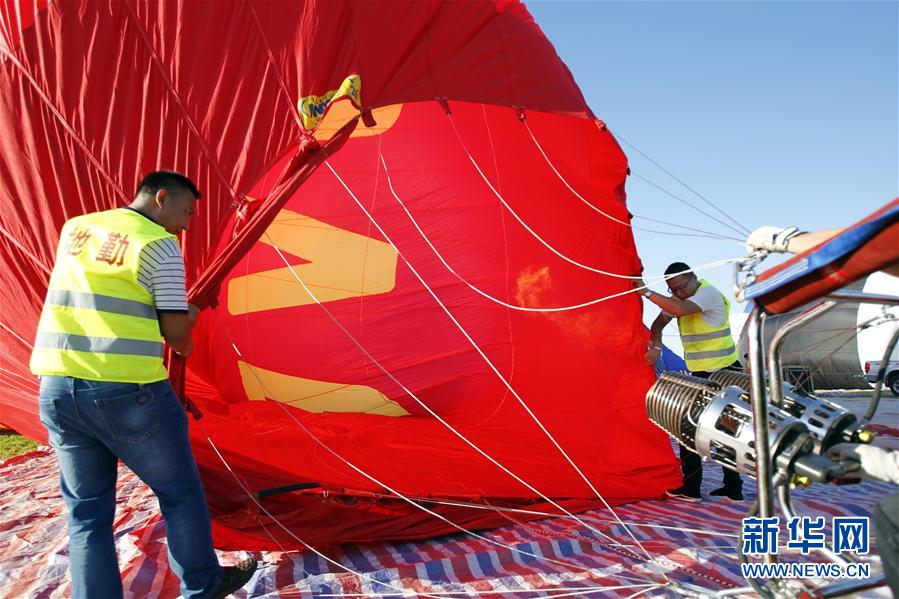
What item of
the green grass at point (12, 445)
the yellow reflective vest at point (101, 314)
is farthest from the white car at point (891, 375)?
the yellow reflective vest at point (101, 314)

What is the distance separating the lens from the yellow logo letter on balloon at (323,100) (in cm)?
254

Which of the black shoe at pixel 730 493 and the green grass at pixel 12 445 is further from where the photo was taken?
the green grass at pixel 12 445

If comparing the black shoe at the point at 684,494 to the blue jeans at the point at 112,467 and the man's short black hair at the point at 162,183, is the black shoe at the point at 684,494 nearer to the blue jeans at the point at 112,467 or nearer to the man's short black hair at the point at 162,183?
the blue jeans at the point at 112,467

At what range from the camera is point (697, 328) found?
3336 mm

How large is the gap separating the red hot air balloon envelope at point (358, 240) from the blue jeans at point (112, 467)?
21.2 inches

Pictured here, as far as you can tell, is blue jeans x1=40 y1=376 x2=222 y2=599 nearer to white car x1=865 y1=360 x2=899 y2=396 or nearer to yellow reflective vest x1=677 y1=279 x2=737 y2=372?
yellow reflective vest x1=677 y1=279 x2=737 y2=372

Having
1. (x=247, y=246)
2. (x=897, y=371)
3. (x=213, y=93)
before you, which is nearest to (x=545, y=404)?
(x=247, y=246)

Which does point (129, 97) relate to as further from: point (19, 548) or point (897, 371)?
point (897, 371)

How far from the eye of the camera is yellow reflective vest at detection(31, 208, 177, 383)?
1688mm

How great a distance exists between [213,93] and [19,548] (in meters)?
1.97

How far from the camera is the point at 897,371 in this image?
10.9 m

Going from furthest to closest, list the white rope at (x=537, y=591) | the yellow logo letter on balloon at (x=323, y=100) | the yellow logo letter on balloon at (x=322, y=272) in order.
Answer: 1. the yellow logo letter on balloon at (x=322, y=272)
2. the yellow logo letter on balloon at (x=323, y=100)
3. the white rope at (x=537, y=591)

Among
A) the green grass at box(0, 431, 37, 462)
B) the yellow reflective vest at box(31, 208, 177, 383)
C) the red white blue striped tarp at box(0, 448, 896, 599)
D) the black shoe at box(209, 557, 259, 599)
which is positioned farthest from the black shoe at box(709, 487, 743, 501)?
the green grass at box(0, 431, 37, 462)

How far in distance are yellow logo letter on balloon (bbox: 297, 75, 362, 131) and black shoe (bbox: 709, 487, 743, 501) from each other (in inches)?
99.2
